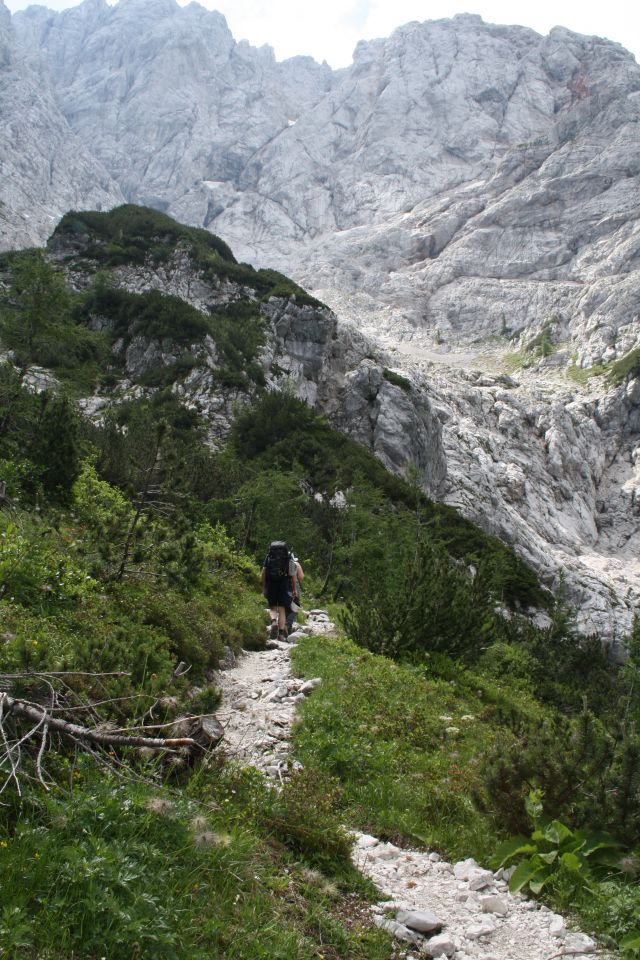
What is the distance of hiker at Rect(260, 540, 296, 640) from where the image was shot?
35.8ft

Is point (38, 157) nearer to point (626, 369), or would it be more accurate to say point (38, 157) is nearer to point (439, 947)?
point (626, 369)

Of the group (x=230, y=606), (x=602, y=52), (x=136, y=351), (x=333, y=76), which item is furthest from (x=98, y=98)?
(x=230, y=606)

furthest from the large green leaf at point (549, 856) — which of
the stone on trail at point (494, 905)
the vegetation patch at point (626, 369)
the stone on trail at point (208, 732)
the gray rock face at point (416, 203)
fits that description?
the vegetation patch at point (626, 369)

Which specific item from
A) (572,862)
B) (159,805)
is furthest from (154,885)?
(572,862)

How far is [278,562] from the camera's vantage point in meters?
11.1

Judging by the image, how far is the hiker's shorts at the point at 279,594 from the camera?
10953 millimetres

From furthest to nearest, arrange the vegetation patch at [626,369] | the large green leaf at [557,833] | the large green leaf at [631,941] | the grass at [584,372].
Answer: the grass at [584,372], the vegetation patch at [626,369], the large green leaf at [557,833], the large green leaf at [631,941]

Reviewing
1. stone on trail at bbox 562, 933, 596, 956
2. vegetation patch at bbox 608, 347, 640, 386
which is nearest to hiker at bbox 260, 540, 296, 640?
stone on trail at bbox 562, 933, 596, 956

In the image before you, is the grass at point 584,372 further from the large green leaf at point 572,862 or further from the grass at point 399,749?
the large green leaf at point 572,862

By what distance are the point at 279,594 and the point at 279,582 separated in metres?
0.31

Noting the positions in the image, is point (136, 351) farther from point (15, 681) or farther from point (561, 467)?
point (561, 467)

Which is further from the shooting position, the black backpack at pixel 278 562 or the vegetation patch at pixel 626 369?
the vegetation patch at pixel 626 369

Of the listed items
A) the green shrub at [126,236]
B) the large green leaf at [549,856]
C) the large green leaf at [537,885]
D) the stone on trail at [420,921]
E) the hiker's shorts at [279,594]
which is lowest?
the stone on trail at [420,921]

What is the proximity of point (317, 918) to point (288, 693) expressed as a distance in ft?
14.3
